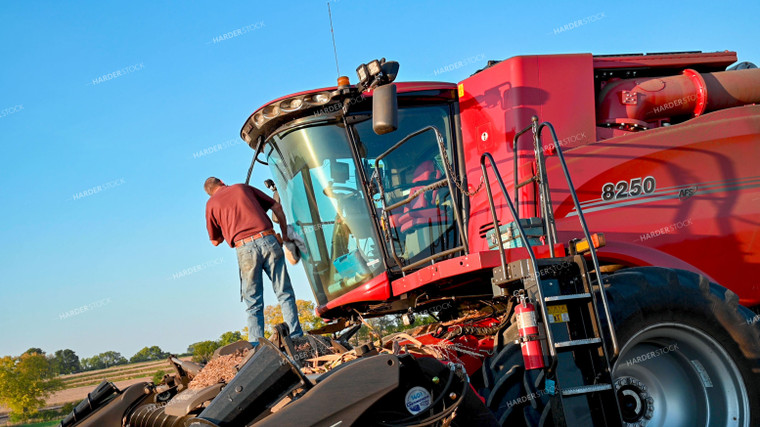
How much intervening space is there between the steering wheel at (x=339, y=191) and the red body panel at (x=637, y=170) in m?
0.98

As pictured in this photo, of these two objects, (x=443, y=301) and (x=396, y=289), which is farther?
(x=443, y=301)

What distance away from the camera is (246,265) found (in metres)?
5.71

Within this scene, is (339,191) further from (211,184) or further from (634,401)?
(634,401)

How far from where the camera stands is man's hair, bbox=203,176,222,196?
248 inches

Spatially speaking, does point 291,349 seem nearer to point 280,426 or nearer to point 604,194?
point 280,426

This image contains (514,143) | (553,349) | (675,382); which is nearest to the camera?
(553,349)

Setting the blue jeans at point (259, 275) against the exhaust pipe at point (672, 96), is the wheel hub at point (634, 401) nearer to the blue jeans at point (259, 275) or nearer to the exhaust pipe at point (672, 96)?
the exhaust pipe at point (672, 96)

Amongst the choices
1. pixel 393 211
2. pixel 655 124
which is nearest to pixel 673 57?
pixel 655 124

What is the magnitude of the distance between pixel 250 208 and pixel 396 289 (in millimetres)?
1647

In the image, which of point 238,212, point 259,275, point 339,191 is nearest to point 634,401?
point 339,191

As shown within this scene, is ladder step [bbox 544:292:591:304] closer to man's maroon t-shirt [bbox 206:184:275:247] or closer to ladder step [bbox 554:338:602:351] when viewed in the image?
ladder step [bbox 554:338:602:351]

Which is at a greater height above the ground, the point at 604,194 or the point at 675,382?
the point at 604,194


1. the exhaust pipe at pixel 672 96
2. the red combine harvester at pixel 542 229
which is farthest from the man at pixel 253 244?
the exhaust pipe at pixel 672 96

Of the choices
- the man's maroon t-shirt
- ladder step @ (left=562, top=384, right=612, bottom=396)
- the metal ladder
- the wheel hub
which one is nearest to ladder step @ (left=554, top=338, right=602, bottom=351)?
the metal ladder
